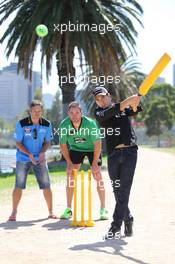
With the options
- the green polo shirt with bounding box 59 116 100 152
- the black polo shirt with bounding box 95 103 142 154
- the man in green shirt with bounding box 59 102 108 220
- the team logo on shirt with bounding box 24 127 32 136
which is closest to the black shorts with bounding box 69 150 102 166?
the man in green shirt with bounding box 59 102 108 220

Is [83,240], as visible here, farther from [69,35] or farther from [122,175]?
[69,35]

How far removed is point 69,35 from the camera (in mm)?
22531

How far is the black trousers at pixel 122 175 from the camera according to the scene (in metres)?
6.71

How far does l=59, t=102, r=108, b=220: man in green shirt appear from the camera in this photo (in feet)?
26.6

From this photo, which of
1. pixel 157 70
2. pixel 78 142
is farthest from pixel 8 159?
pixel 157 70

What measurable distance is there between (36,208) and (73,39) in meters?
14.4

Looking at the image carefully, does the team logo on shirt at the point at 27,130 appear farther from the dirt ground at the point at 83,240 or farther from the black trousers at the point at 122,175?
the black trousers at the point at 122,175

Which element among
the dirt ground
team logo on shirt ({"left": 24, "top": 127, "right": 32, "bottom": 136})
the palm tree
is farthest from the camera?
the palm tree

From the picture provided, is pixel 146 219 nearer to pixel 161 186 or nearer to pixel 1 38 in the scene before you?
pixel 161 186

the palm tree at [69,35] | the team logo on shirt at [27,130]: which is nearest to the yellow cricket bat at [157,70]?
the team logo on shirt at [27,130]

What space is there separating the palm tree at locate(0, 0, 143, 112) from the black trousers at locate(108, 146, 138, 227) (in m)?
15.7

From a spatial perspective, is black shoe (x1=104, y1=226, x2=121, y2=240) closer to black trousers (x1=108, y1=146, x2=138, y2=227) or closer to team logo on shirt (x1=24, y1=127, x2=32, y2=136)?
black trousers (x1=108, y1=146, x2=138, y2=227)

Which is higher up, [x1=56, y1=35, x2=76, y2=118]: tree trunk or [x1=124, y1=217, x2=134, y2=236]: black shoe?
[x1=56, y1=35, x2=76, y2=118]: tree trunk

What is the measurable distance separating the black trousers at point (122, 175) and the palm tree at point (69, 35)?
15685 mm
